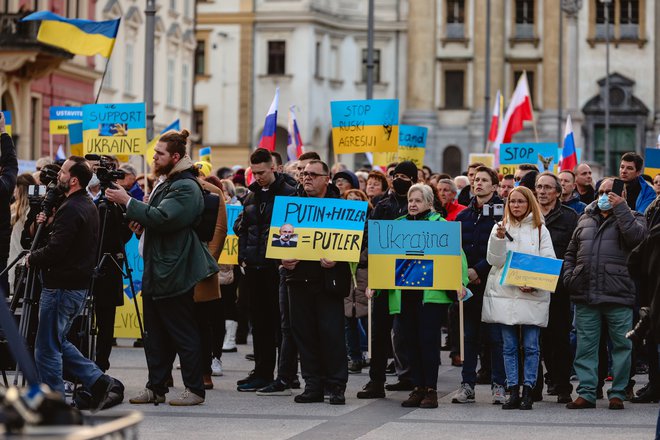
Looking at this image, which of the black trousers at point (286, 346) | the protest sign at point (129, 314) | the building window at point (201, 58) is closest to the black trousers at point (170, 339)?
the black trousers at point (286, 346)

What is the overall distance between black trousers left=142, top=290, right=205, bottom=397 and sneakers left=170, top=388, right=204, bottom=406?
0.12 feet

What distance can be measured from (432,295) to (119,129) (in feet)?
24.0

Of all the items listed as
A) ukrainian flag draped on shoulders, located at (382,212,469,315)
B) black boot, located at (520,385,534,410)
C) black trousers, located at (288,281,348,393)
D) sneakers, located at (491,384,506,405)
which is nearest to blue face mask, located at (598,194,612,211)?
ukrainian flag draped on shoulders, located at (382,212,469,315)

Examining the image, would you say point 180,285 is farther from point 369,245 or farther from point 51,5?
point 51,5

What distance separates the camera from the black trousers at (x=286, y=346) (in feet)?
46.4

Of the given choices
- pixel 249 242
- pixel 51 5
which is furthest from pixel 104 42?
pixel 51 5

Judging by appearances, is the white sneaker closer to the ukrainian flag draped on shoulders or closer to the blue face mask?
the ukrainian flag draped on shoulders

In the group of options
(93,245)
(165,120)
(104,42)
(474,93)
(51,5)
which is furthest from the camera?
(474,93)

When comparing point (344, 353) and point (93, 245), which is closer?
point (93, 245)

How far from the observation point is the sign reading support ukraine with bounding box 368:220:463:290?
13.7 metres

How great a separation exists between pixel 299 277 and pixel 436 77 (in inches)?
2753

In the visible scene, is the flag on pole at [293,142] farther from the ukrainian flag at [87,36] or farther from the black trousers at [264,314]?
the black trousers at [264,314]

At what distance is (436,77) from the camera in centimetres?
8288

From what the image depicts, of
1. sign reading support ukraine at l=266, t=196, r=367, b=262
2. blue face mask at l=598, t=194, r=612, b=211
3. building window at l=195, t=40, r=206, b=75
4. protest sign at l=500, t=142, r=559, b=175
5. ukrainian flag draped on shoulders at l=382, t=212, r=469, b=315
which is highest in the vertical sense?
building window at l=195, t=40, r=206, b=75
